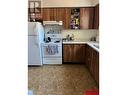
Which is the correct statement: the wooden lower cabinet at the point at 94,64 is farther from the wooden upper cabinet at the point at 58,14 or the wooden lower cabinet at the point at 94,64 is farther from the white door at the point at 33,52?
the wooden upper cabinet at the point at 58,14

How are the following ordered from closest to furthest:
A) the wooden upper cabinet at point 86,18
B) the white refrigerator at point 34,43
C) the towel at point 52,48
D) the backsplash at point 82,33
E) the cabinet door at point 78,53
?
the white refrigerator at point 34,43
the towel at point 52,48
the cabinet door at point 78,53
the wooden upper cabinet at point 86,18
the backsplash at point 82,33

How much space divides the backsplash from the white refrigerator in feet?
4.19

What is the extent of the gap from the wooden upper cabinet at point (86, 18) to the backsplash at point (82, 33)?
307 millimetres

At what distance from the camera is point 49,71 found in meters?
6.09

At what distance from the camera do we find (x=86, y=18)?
7262 millimetres

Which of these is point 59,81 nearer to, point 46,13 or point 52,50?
point 52,50

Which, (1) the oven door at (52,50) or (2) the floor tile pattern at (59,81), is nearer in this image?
(2) the floor tile pattern at (59,81)

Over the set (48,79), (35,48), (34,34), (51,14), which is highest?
(51,14)

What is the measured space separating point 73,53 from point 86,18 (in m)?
1.36

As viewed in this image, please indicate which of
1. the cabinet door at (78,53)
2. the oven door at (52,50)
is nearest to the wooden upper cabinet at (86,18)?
the cabinet door at (78,53)

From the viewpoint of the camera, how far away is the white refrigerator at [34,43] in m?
6.51
